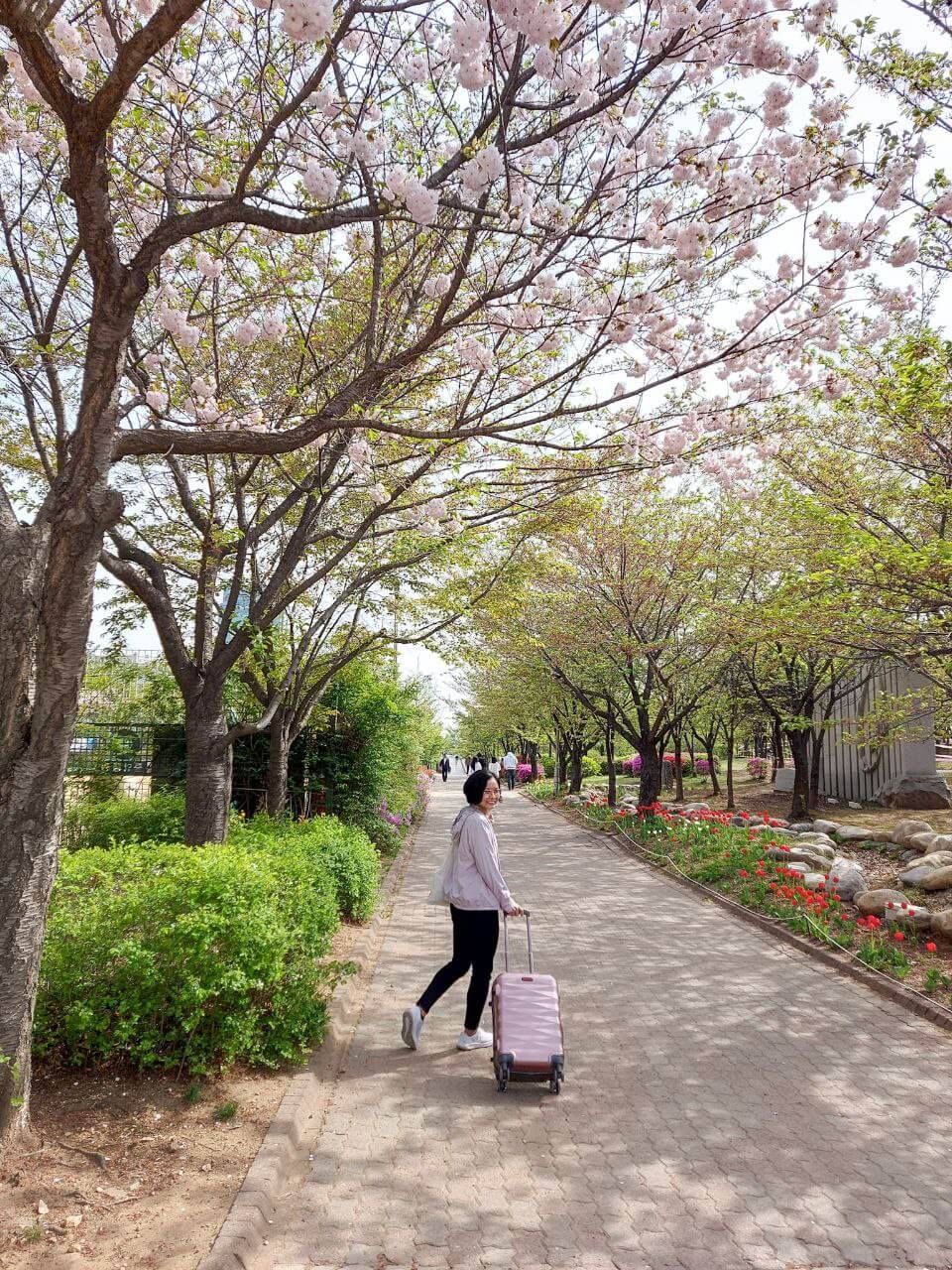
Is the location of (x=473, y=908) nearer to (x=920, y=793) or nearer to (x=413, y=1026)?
(x=413, y=1026)

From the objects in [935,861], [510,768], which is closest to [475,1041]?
[935,861]

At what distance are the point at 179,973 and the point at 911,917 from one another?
661 cm

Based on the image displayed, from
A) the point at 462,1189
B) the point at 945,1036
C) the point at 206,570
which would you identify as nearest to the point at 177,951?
Answer: the point at 462,1189

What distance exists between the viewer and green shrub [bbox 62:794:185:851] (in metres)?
9.00

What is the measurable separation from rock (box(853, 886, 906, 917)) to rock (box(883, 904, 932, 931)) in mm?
188

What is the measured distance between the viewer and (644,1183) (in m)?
3.52

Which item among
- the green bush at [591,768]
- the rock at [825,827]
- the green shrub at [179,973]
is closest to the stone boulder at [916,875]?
the rock at [825,827]

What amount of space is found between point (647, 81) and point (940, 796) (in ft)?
51.5

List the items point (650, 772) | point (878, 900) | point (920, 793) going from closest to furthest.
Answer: point (878, 900), point (920, 793), point (650, 772)

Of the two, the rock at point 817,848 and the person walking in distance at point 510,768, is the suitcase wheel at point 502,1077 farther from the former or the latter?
the person walking in distance at point 510,768

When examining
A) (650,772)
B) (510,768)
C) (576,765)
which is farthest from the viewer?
(510,768)

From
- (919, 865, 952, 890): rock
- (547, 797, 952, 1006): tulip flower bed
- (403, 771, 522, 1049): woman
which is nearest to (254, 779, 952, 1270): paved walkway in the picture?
(403, 771, 522, 1049): woman

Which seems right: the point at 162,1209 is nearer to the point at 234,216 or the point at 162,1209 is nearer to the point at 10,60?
the point at 234,216

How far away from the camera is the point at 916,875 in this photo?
9.22 metres
